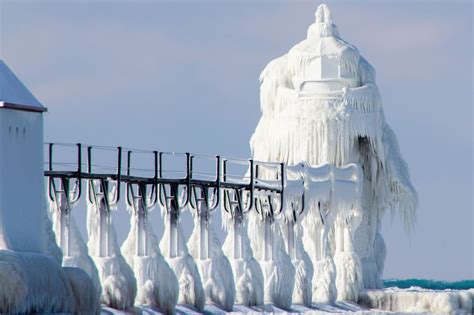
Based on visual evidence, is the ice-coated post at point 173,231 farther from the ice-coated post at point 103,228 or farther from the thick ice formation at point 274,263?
the thick ice formation at point 274,263

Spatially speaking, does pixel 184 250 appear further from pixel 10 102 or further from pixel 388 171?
pixel 388 171

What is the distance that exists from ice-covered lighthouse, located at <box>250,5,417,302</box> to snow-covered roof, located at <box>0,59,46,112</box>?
20596 millimetres

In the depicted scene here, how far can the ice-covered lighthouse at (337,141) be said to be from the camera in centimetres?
6869

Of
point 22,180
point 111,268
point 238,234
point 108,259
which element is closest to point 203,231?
point 238,234

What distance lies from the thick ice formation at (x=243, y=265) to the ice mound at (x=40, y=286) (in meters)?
12.5

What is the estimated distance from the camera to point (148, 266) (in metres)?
53.3

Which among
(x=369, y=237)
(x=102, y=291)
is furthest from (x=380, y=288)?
(x=102, y=291)

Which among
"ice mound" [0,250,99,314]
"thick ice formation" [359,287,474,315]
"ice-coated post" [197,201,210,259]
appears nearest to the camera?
"ice mound" [0,250,99,314]

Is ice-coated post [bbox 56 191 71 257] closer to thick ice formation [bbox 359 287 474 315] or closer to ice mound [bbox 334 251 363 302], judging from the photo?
thick ice formation [bbox 359 287 474 315]

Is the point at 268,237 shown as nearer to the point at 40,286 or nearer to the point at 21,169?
the point at 21,169

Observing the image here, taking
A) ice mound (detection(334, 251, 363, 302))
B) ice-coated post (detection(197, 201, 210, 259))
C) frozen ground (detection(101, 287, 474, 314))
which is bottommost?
frozen ground (detection(101, 287, 474, 314))

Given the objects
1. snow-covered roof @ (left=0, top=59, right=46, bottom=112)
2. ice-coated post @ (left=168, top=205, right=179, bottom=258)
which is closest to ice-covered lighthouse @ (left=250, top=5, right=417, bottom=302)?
ice-coated post @ (left=168, top=205, right=179, bottom=258)

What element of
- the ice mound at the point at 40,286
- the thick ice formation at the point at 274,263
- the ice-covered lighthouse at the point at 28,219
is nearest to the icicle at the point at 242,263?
the thick ice formation at the point at 274,263

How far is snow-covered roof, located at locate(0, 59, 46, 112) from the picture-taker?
4675 centimetres
